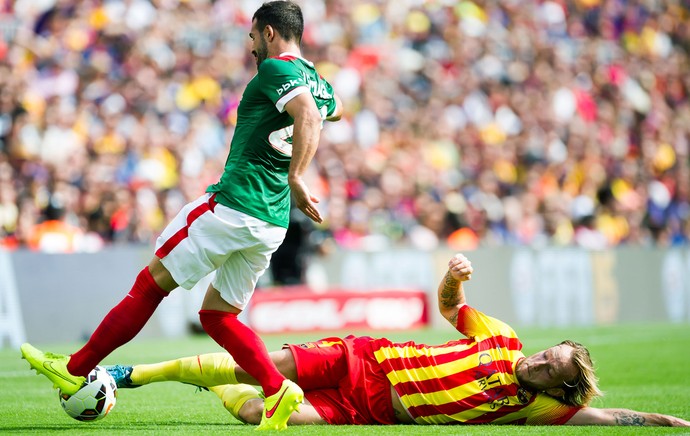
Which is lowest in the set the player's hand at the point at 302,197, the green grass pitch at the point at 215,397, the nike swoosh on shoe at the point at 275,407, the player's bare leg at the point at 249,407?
the green grass pitch at the point at 215,397

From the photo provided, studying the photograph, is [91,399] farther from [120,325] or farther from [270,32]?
[270,32]

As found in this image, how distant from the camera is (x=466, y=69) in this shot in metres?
21.0

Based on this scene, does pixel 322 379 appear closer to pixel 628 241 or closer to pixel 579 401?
pixel 579 401

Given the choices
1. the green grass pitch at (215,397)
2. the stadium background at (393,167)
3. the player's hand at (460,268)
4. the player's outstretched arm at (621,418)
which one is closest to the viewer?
the green grass pitch at (215,397)

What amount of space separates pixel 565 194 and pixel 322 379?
1402cm

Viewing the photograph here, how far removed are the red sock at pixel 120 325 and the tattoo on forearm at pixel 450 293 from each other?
1571 mm

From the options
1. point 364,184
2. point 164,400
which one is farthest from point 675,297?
point 164,400

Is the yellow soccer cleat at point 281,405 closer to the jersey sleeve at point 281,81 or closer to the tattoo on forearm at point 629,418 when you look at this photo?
the jersey sleeve at point 281,81

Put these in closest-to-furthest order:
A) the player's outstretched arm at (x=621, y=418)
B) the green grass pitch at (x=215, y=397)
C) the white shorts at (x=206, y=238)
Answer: the white shorts at (x=206, y=238) → the green grass pitch at (x=215, y=397) → the player's outstretched arm at (x=621, y=418)

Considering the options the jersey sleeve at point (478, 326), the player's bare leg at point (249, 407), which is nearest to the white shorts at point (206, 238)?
the player's bare leg at point (249, 407)

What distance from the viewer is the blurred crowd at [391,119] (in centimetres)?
1428

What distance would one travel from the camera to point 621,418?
5.84 m

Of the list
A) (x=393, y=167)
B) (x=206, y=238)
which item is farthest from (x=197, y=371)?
(x=393, y=167)

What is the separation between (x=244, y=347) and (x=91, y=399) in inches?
33.9
